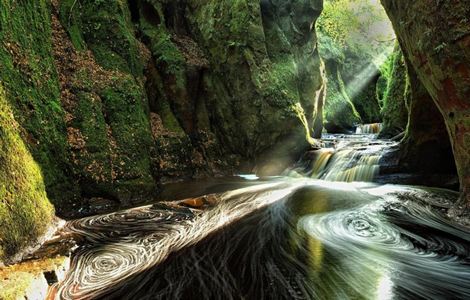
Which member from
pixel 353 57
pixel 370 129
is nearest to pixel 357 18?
pixel 370 129

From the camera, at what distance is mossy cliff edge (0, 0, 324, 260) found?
6.06 m

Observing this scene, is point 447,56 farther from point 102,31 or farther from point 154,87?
point 102,31

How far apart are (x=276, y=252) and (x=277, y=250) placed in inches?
3.6

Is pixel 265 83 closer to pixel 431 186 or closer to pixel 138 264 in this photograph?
pixel 431 186

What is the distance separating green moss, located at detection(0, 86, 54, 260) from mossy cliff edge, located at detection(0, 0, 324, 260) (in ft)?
0.09

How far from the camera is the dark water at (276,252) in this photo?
3957mm

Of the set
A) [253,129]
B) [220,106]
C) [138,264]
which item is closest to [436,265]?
[138,264]

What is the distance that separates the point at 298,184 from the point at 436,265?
6.42 meters

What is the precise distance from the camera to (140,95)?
1016 centimetres

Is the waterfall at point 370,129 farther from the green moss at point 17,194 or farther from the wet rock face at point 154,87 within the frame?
the green moss at point 17,194

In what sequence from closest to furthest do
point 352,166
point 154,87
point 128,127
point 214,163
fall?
point 128,127 < point 352,166 < point 154,87 < point 214,163

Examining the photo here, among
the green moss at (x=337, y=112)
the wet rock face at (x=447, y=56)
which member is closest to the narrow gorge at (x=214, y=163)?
the wet rock face at (x=447, y=56)

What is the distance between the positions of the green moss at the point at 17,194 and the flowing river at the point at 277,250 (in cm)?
75

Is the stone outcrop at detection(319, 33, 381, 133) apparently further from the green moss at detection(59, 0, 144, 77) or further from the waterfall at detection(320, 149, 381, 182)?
the green moss at detection(59, 0, 144, 77)
